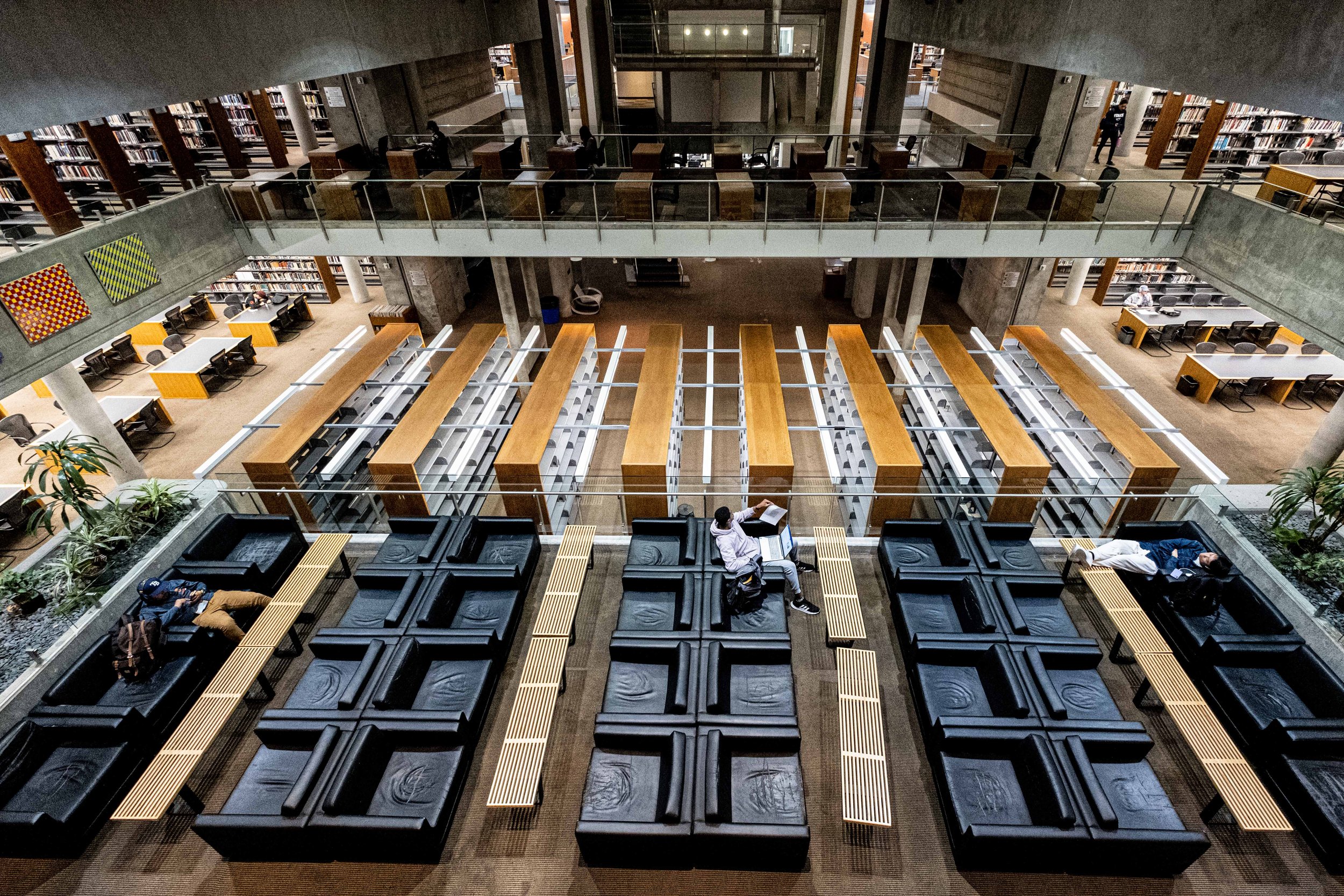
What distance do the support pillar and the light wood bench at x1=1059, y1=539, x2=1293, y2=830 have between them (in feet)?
38.1

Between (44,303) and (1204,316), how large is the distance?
18701 mm

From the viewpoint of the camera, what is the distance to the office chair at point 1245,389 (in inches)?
427

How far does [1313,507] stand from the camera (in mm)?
5848

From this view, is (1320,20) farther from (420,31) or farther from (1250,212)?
(420,31)

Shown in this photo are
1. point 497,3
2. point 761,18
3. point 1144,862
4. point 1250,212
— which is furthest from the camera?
point 761,18

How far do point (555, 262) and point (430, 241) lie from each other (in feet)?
14.7

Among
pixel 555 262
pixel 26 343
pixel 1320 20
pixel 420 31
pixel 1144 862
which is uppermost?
pixel 420 31

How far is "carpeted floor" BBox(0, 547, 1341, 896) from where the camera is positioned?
409cm

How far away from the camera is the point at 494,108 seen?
18.4 metres

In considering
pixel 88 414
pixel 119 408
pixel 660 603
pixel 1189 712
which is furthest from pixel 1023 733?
pixel 119 408

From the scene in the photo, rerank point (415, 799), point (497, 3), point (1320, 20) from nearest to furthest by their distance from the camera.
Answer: point (415, 799) < point (1320, 20) < point (497, 3)

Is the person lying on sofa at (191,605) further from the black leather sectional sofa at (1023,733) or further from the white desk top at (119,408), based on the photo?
the white desk top at (119,408)

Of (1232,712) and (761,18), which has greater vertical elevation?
(761,18)

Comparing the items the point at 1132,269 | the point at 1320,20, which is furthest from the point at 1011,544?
the point at 1132,269
